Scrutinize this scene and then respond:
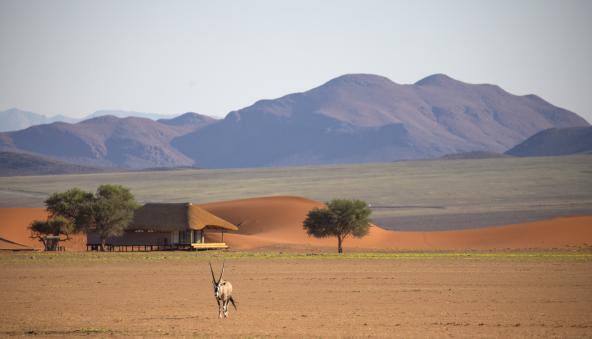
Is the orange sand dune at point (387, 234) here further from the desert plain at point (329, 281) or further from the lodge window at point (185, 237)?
the lodge window at point (185, 237)

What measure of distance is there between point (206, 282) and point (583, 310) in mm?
13198

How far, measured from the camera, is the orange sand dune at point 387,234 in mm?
59219

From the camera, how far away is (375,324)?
20.4 m

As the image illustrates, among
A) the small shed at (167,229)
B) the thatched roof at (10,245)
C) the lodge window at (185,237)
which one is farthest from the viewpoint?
the thatched roof at (10,245)

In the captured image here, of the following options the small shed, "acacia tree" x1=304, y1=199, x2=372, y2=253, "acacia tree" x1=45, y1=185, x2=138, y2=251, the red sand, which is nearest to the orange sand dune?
the red sand

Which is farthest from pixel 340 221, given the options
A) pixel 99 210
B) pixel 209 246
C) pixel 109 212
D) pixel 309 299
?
pixel 309 299

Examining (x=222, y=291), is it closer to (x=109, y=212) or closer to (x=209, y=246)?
(x=109, y=212)

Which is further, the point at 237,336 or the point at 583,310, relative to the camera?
the point at 583,310

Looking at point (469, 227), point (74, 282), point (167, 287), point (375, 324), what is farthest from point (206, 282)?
point (469, 227)

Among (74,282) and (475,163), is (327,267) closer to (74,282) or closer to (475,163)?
(74,282)

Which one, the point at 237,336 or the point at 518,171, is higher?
the point at 518,171

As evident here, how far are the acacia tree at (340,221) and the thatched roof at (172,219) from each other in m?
5.53

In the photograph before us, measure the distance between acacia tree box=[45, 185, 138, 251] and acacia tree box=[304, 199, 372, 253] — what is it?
1062 centimetres

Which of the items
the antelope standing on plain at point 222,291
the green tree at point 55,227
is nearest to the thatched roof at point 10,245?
the green tree at point 55,227
